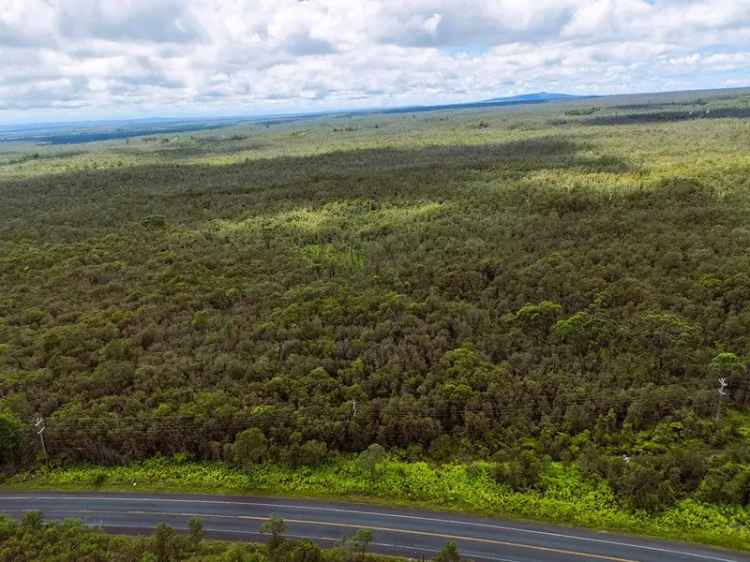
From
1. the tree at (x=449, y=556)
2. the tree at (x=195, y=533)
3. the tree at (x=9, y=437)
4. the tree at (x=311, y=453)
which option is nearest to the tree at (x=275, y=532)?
the tree at (x=195, y=533)

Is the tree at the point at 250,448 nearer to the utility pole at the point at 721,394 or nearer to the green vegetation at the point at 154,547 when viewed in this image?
the green vegetation at the point at 154,547

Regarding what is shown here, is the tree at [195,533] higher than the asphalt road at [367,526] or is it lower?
higher

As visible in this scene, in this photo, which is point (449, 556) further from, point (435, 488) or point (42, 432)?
point (42, 432)

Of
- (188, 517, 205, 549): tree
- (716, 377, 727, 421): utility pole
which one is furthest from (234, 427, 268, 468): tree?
(716, 377, 727, 421): utility pole

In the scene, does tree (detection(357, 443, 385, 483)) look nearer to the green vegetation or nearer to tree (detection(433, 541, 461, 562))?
the green vegetation

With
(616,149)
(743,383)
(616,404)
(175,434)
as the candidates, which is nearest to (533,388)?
(616,404)

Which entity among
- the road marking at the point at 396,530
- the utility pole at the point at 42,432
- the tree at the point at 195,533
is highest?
the utility pole at the point at 42,432

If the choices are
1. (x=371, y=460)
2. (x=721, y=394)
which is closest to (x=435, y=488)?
(x=371, y=460)
